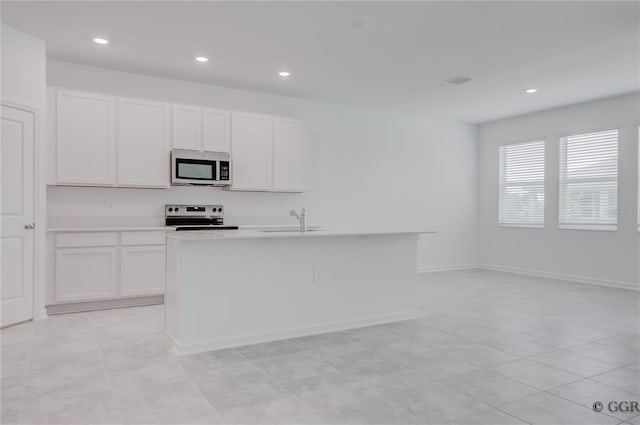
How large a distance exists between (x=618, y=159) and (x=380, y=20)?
14.5 feet

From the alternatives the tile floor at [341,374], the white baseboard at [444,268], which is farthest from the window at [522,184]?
the tile floor at [341,374]

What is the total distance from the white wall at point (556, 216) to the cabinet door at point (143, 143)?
563 cm

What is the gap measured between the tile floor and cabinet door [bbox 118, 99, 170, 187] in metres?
1.54

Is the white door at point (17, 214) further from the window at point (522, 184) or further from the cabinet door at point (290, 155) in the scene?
the window at point (522, 184)

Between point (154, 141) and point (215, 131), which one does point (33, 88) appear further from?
point (215, 131)

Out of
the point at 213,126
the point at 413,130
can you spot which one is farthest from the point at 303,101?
the point at 413,130

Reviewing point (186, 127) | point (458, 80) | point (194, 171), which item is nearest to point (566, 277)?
point (458, 80)

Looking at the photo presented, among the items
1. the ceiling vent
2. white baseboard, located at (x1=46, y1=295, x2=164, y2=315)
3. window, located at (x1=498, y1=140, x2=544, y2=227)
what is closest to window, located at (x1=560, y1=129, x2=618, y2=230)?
window, located at (x1=498, y1=140, x2=544, y2=227)

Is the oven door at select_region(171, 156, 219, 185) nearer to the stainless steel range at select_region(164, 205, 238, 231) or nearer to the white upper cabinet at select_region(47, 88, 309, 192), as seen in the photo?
the white upper cabinet at select_region(47, 88, 309, 192)

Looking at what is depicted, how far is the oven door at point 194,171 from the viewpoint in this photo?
498cm

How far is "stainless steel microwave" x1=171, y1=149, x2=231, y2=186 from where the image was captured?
498 centimetres

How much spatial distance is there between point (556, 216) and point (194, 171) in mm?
5451

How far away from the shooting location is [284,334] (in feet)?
11.7

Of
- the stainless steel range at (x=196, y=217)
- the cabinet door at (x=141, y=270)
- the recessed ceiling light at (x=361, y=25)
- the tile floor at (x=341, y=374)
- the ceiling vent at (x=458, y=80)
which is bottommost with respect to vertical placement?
the tile floor at (x=341, y=374)
